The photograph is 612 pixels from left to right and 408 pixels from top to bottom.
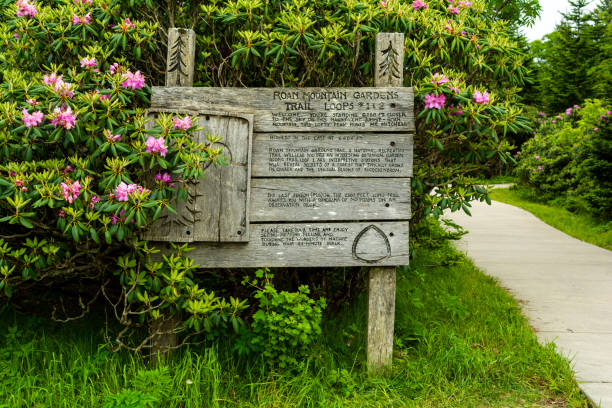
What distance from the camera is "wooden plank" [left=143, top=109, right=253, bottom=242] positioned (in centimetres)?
303

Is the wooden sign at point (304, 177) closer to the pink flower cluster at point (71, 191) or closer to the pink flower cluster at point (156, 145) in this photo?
the pink flower cluster at point (156, 145)

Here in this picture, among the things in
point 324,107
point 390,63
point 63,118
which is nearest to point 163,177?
point 63,118

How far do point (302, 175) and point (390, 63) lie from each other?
0.86 metres

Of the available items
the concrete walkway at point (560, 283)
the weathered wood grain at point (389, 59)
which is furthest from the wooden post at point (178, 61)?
the concrete walkway at point (560, 283)

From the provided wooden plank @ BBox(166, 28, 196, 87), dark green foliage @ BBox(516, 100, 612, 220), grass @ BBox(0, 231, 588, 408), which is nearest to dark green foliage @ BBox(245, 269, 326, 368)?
grass @ BBox(0, 231, 588, 408)

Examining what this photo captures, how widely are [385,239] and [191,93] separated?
1443mm

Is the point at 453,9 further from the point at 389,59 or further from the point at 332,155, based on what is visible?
the point at 332,155

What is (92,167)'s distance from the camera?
2.95m

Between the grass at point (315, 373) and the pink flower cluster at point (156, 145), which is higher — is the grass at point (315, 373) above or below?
below

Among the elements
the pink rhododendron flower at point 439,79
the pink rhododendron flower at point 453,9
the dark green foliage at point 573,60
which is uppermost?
the dark green foliage at point 573,60

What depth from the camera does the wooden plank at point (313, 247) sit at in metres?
3.11

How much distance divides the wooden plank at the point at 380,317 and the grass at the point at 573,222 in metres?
4.47

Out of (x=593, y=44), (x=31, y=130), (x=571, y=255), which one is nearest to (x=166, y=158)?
(x=31, y=130)

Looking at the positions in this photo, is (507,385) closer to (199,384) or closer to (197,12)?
(199,384)
